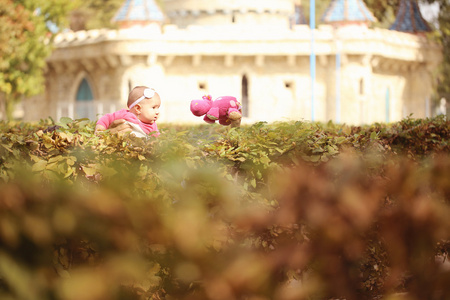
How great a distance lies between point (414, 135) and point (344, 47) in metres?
28.5

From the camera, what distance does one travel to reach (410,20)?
136 ft

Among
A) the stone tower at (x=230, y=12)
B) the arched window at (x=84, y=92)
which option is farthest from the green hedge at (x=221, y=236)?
the arched window at (x=84, y=92)

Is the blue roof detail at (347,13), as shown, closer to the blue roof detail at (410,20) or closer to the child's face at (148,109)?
the blue roof detail at (410,20)

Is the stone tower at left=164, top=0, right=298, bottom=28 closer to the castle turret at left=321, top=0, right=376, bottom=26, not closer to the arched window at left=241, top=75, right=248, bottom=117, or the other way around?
the castle turret at left=321, top=0, right=376, bottom=26

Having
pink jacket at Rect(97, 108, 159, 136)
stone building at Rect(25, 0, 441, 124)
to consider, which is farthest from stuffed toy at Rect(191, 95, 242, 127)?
stone building at Rect(25, 0, 441, 124)

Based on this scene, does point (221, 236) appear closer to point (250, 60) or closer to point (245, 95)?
point (250, 60)

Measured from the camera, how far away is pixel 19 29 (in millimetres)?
30500

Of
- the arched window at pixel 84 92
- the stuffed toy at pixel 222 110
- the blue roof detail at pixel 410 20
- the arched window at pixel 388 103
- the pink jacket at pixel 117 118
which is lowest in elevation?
the arched window at pixel 388 103

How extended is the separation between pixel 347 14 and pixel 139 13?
8875mm

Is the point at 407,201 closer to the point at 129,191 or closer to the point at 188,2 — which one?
the point at 129,191

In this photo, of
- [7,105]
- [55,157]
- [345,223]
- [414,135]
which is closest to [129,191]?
[345,223]

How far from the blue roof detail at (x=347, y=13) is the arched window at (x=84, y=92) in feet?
36.6

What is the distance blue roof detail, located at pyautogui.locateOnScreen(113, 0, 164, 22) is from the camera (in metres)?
36.2

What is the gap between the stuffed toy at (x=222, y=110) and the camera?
352 inches
